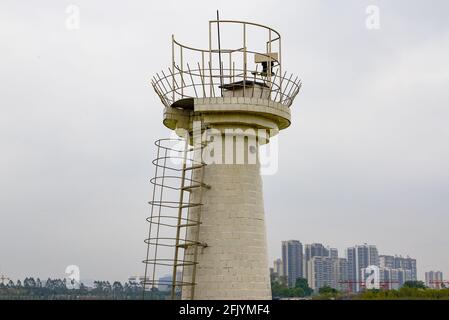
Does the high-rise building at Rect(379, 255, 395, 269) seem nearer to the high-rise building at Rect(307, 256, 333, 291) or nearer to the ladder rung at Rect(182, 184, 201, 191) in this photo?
the high-rise building at Rect(307, 256, 333, 291)

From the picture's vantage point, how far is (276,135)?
1941 centimetres

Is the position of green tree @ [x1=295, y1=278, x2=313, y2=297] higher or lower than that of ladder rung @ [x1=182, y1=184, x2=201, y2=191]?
lower

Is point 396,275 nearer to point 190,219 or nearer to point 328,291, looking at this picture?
point 328,291

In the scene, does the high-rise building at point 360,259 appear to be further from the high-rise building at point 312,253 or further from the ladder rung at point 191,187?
the ladder rung at point 191,187

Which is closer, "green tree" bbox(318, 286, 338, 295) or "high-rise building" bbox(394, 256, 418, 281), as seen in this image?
"green tree" bbox(318, 286, 338, 295)

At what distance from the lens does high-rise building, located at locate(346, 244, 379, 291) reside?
35650mm

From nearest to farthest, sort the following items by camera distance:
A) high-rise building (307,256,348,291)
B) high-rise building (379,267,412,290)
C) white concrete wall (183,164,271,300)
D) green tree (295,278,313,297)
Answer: white concrete wall (183,164,271,300), green tree (295,278,313,297), high-rise building (379,267,412,290), high-rise building (307,256,348,291)

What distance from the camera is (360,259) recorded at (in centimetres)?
3875

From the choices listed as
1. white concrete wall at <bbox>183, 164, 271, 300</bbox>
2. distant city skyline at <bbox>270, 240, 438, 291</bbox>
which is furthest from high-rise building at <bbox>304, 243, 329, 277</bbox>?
white concrete wall at <bbox>183, 164, 271, 300</bbox>

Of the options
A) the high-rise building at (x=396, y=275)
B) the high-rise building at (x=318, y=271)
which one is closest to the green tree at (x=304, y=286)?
the high-rise building at (x=318, y=271)

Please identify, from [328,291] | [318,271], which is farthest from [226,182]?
[318,271]

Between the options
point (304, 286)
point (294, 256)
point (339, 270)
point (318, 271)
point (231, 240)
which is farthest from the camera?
point (318, 271)
